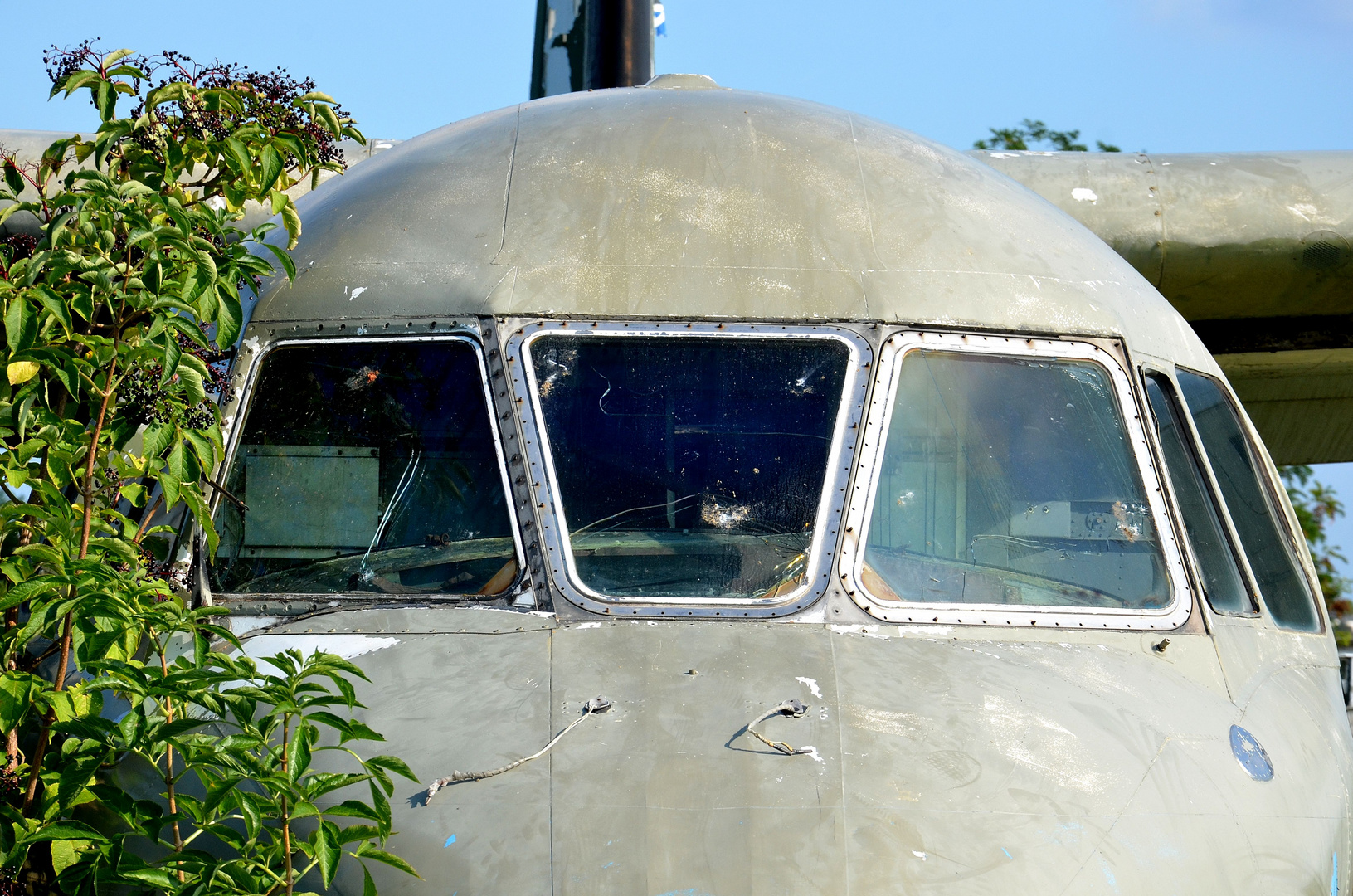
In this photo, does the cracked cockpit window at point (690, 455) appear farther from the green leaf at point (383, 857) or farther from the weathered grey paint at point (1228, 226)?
the weathered grey paint at point (1228, 226)

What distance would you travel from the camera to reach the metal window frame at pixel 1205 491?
3.55 metres

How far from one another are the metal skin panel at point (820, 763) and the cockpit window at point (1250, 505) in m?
0.91

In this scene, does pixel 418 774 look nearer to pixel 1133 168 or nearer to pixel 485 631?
pixel 485 631

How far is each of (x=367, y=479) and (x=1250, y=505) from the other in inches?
109

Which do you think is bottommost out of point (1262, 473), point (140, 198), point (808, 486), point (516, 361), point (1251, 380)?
point (1251, 380)

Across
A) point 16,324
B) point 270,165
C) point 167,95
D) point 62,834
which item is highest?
point 167,95

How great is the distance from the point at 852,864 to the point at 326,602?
148 cm

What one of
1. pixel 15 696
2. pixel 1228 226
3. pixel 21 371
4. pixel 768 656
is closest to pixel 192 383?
pixel 21 371

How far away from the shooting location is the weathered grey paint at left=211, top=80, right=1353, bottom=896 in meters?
2.44

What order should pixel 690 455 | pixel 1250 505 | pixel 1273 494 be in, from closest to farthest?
pixel 690 455 < pixel 1250 505 < pixel 1273 494

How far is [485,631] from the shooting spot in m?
3.01

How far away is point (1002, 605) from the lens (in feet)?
10.5

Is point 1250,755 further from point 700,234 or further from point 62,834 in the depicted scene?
point 62,834

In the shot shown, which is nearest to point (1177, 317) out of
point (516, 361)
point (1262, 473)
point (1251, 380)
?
point (1262, 473)
